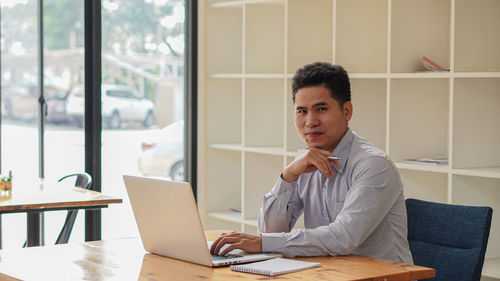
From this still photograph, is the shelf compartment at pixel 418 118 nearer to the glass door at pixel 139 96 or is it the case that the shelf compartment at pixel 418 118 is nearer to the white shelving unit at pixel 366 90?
the white shelving unit at pixel 366 90

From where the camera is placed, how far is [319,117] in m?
2.46

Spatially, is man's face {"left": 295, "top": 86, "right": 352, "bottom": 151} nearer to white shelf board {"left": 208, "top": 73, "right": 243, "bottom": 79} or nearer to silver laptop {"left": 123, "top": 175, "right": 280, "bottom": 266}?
silver laptop {"left": 123, "top": 175, "right": 280, "bottom": 266}

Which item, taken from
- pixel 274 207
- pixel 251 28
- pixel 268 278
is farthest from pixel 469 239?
pixel 251 28

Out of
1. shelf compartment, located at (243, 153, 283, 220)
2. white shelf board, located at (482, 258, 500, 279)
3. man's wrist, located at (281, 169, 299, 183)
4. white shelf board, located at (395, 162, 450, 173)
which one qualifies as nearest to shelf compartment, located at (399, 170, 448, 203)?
white shelf board, located at (395, 162, 450, 173)

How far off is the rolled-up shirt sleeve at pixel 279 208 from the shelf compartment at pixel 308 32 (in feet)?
5.78

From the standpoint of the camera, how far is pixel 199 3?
190 inches

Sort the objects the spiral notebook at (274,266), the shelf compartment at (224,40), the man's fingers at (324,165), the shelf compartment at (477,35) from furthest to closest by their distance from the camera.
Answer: the shelf compartment at (224,40) < the shelf compartment at (477,35) < the man's fingers at (324,165) < the spiral notebook at (274,266)

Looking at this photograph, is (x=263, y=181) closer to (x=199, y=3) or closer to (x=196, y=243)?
(x=199, y=3)

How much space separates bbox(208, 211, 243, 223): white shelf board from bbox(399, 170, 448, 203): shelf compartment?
129cm

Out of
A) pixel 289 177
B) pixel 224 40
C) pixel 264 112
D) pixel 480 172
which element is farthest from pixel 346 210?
pixel 224 40

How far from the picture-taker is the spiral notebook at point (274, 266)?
190cm

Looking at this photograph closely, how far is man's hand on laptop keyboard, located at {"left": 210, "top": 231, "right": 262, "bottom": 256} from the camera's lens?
2125 millimetres

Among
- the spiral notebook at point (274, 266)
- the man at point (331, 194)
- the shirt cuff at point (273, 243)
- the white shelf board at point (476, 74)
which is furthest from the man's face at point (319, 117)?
the white shelf board at point (476, 74)

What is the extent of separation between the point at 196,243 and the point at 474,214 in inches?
38.8
